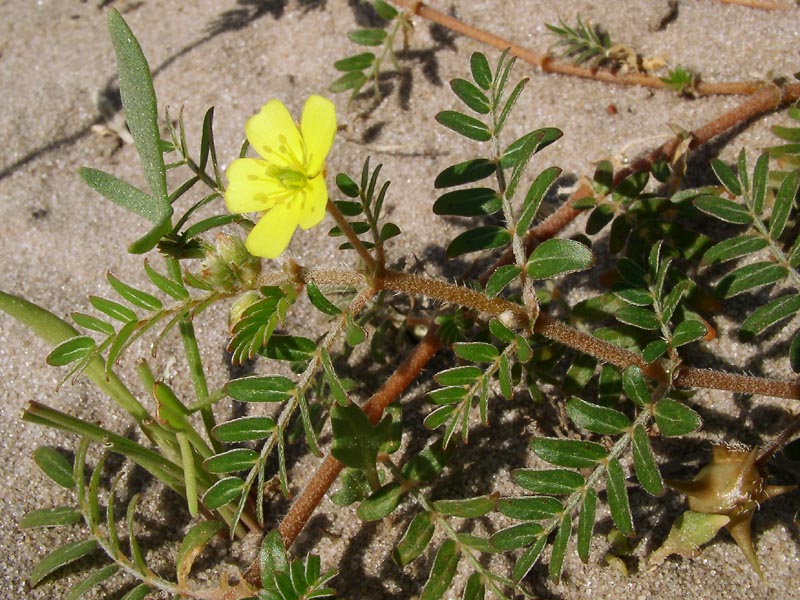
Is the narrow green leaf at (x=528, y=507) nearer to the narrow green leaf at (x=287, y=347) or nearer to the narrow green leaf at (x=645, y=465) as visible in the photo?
the narrow green leaf at (x=645, y=465)

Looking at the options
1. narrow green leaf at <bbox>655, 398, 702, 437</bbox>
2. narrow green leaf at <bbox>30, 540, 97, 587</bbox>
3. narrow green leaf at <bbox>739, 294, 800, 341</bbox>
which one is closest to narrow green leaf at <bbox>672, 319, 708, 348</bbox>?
narrow green leaf at <bbox>655, 398, 702, 437</bbox>

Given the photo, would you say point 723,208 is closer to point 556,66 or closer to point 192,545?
point 556,66

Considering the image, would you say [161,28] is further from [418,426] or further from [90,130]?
[418,426]

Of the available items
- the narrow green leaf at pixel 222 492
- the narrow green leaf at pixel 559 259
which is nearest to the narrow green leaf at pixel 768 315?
the narrow green leaf at pixel 559 259

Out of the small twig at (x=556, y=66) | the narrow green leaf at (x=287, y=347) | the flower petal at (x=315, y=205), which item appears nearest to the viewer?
the flower petal at (x=315, y=205)

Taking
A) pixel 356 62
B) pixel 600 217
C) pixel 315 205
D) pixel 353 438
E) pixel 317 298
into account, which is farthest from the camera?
pixel 356 62

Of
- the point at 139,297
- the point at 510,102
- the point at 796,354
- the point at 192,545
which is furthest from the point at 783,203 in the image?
the point at 192,545
